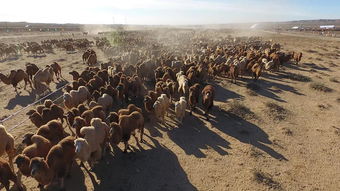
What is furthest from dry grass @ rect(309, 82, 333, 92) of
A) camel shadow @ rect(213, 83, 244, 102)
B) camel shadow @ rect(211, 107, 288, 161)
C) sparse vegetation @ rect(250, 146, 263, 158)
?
sparse vegetation @ rect(250, 146, 263, 158)

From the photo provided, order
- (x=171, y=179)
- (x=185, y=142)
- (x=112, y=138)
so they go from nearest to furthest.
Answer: (x=171, y=179), (x=112, y=138), (x=185, y=142)

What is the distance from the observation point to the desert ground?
942 centimetres

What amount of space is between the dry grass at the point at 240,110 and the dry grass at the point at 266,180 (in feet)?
18.2

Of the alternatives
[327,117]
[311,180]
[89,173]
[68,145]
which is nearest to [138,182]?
[89,173]

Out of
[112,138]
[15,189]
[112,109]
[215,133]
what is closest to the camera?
[15,189]

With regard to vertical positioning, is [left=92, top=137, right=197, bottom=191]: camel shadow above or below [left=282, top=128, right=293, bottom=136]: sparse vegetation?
below

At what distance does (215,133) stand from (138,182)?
16.9 feet

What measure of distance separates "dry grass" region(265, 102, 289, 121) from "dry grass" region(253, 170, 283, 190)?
5771mm

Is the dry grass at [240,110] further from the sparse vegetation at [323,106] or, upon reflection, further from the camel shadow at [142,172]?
the camel shadow at [142,172]

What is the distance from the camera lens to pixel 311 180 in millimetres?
9508

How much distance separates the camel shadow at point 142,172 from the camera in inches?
365

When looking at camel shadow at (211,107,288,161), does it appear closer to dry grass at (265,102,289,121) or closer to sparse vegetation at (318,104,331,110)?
dry grass at (265,102,289,121)

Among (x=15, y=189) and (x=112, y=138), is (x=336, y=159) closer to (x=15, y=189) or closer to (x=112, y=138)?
(x=112, y=138)

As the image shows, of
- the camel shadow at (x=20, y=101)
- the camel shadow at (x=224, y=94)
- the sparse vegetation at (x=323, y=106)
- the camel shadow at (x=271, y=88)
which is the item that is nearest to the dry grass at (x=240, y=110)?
the camel shadow at (x=224, y=94)
